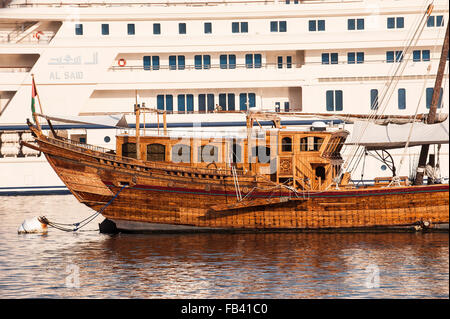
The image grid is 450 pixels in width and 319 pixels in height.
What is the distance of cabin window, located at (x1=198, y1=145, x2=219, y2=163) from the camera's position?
2659 centimetres

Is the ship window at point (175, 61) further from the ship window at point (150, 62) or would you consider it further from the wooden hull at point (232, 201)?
the wooden hull at point (232, 201)

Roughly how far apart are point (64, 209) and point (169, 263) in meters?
14.9

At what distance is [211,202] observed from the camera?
2550 centimetres

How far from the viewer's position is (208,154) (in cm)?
2664

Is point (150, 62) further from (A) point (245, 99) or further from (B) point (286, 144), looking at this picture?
(B) point (286, 144)

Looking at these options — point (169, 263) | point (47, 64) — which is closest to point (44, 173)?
point (47, 64)

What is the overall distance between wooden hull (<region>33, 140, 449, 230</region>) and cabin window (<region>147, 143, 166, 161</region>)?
107cm

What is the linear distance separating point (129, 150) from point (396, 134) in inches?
363

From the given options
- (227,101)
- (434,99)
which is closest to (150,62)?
(227,101)

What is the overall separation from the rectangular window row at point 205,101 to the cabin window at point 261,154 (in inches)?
566

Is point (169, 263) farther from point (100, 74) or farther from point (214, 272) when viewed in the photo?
point (100, 74)

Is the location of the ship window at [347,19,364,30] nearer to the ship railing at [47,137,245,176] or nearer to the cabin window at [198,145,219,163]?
the cabin window at [198,145,219,163]

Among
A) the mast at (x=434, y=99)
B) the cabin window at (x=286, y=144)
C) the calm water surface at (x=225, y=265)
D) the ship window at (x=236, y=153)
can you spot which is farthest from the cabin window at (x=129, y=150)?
the mast at (x=434, y=99)

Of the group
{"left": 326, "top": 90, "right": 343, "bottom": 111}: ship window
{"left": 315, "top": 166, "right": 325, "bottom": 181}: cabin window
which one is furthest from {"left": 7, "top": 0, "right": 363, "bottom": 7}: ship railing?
{"left": 315, "top": 166, "right": 325, "bottom": 181}: cabin window
